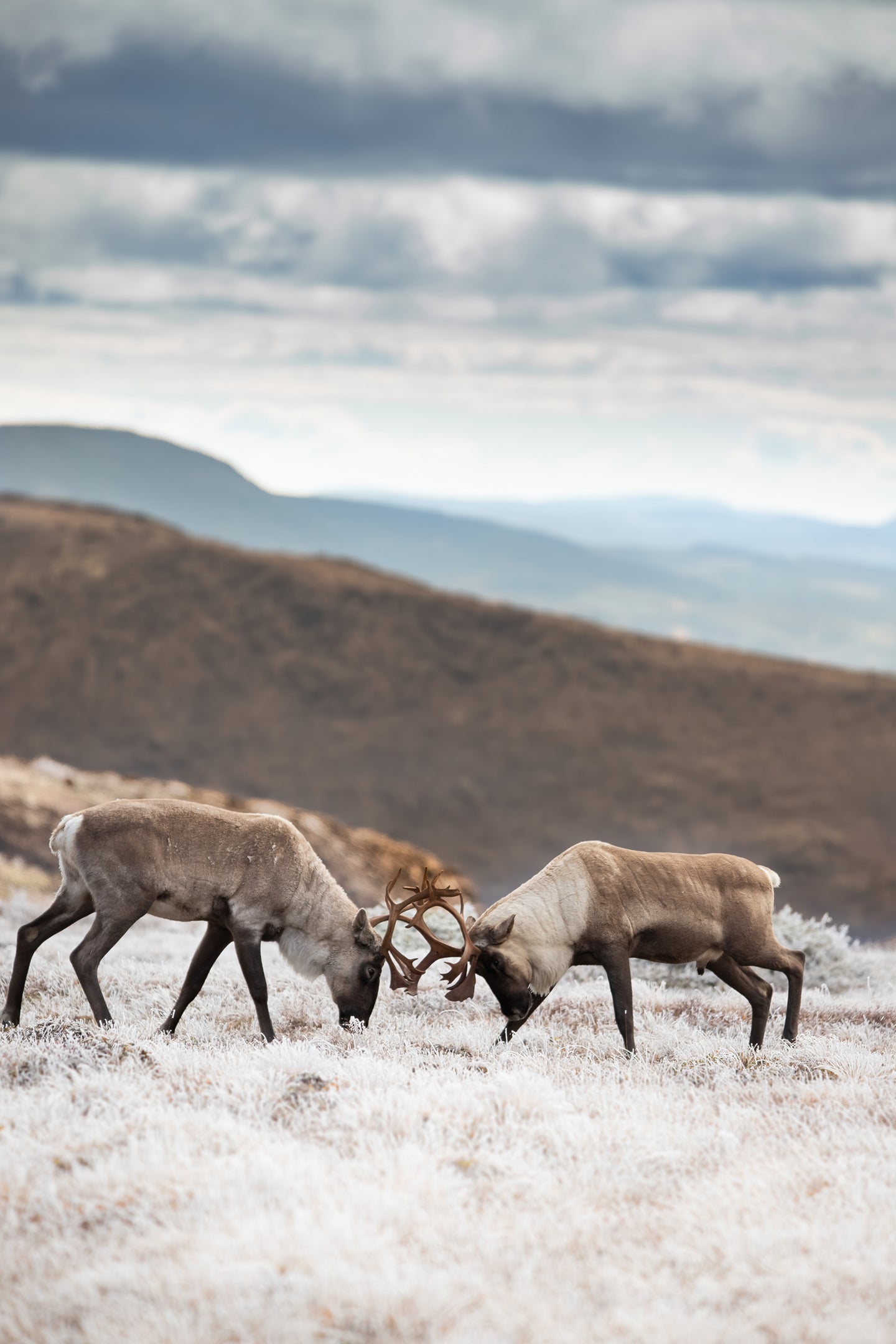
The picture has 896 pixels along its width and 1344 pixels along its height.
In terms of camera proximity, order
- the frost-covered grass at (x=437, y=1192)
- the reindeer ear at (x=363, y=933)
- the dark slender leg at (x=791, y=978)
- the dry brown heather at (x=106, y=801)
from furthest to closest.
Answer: the dry brown heather at (x=106, y=801), the dark slender leg at (x=791, y=978), the reindeer ear at (x=363, y=933), the frost-covered grass at (x=437, y=1192)

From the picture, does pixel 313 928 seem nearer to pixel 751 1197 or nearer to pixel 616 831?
Answer: pixel 751 1197

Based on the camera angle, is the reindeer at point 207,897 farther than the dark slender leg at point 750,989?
No

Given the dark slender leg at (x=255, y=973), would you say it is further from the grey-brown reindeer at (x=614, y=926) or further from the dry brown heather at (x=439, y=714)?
the dry brown heather at (x=439, y=714)

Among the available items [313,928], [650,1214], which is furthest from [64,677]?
[650,1214]

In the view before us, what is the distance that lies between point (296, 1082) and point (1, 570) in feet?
158

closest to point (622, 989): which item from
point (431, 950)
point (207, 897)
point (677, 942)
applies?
point (677, 942)

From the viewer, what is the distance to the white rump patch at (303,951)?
9742 mm

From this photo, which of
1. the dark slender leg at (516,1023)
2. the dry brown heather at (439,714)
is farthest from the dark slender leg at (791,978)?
the dry brown heather at (439,714)

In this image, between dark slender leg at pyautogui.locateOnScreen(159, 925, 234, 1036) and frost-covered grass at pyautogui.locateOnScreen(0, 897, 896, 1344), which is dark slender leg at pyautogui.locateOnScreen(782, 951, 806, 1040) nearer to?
frost-covered grass at pyautogui.locateOnScreen(0, 897, 896, 1344)

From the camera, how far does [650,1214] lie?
5789 millimetres

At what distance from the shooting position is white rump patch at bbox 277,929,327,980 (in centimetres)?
974

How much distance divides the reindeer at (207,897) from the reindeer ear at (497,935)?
3.48 feet

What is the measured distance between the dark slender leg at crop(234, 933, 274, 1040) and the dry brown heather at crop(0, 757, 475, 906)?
10336mm

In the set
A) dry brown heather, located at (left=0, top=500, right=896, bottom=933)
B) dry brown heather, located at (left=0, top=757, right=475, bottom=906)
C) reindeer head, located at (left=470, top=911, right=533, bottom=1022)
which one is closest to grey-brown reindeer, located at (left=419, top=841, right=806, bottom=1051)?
reindeer head, located at (left=470, top=911, right=533, bottom=1022)
